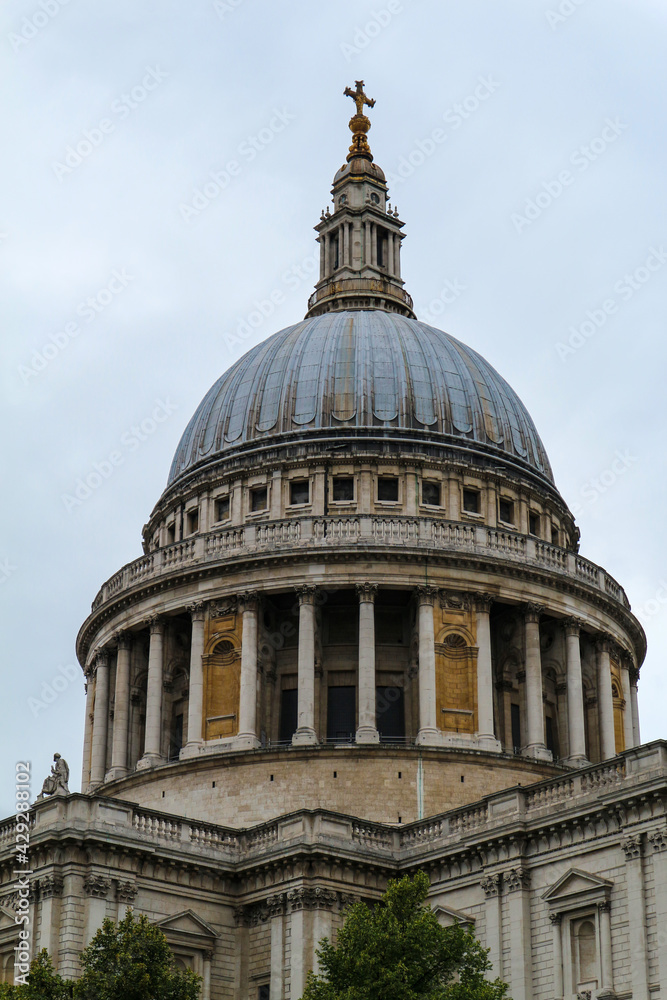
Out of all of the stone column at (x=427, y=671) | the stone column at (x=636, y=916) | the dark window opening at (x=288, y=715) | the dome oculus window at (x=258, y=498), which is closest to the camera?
the stone column at (x=636, y=916)

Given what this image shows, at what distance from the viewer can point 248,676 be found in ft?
196

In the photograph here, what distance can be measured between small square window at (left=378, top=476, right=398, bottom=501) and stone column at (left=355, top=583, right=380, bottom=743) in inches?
235

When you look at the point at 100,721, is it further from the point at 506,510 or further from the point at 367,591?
the point at 506,510

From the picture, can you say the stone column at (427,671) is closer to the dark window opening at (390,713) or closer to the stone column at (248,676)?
the dark window opening at (390,713)

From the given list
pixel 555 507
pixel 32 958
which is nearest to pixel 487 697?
pixel 555 507

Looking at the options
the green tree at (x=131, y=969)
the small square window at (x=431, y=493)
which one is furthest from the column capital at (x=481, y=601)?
the green tree at (x=131, y=969)

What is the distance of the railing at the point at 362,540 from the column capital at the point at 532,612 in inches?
60.4

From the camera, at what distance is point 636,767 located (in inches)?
1694

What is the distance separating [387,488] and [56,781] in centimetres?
2196

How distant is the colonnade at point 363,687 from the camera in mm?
58281

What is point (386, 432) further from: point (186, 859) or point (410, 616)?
point (186, 859)

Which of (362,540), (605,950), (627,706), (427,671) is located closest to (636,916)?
(605,950)

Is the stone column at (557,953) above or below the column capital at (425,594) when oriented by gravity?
below

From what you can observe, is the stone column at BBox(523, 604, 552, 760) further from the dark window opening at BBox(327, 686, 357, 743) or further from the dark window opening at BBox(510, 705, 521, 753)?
the dark window opening at BBox(327, 686, 357, 743)
